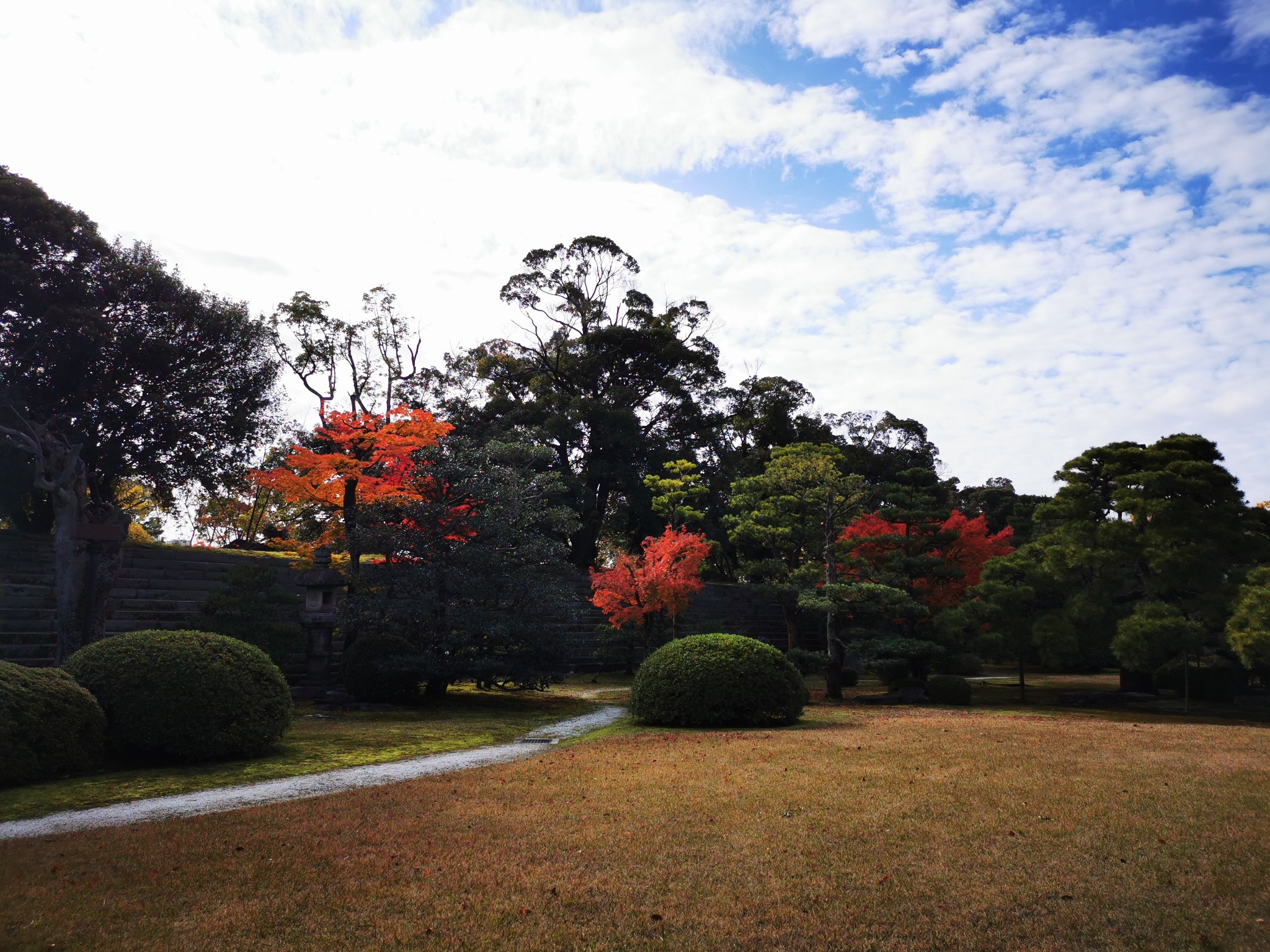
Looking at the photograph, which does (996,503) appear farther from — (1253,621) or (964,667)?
(1253,621)

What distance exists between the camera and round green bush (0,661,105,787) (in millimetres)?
6625

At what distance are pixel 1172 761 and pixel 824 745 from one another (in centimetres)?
340

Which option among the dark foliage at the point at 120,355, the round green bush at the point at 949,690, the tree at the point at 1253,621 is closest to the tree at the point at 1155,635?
the tree at the point at 1253,621

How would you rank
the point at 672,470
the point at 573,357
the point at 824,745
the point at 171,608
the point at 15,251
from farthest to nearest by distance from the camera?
the point at 573,357, the point at 672,470, the point at 15,251, the point at 171,608, the point at 824,745

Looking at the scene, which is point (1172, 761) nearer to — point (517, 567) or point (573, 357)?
point (517, 567)

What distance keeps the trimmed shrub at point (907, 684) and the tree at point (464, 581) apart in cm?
843

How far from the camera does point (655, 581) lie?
1928 centimetres

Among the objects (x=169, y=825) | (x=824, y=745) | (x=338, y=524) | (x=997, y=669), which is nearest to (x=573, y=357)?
(x=338, y=524)

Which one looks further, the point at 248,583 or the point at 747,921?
the point at 248,583

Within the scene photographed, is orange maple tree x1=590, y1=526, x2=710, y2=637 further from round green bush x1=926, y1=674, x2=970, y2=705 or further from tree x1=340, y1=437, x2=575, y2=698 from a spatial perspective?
round green bush x1=926, y1=674, x2=970, y2=705

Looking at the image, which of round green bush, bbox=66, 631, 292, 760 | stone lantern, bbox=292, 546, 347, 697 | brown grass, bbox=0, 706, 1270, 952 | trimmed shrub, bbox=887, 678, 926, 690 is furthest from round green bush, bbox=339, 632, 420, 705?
trimmed shrub, bbox=887, 678, 926, 690

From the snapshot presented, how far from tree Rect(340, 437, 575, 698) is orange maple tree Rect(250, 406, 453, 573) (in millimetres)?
552

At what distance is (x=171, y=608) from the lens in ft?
57.4

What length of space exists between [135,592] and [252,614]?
4.81 meters
